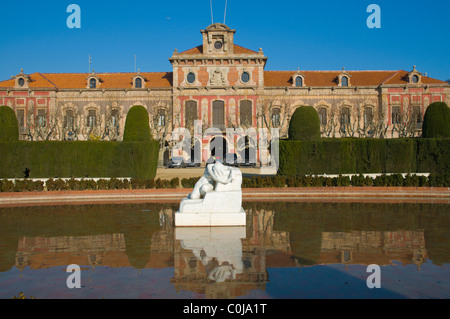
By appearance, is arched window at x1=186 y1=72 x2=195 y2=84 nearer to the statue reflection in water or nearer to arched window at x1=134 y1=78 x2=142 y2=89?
arched window at x1=134 y1=78 x2=142 y2=89

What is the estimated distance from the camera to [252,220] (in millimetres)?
10664

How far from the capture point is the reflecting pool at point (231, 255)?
18.2ft

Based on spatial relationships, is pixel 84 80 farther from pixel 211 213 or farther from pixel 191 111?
pixel 211 213

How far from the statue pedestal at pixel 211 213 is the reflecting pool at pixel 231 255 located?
25cm

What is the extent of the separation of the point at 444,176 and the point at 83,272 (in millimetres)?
16446

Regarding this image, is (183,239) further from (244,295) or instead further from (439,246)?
(439,246)

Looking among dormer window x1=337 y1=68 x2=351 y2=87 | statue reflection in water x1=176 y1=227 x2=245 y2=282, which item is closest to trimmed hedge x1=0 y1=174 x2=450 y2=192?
statue reflection in water x1=176 y1=227 x2=245 y2=282

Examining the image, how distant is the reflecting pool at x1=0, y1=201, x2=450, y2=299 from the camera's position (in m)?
5.54

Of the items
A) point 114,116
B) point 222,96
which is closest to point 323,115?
point 222,96

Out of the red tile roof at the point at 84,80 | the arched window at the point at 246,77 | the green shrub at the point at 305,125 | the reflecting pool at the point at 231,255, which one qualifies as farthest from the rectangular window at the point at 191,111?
the reflecting pool at the point at 231,255

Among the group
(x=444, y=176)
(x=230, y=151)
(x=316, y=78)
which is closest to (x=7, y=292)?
(x=444, y=176)

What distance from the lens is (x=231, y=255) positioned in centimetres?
720

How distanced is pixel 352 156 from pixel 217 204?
→ 40.8 feet

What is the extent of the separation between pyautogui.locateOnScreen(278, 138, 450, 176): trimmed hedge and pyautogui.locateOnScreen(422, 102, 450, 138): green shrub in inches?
70.5
